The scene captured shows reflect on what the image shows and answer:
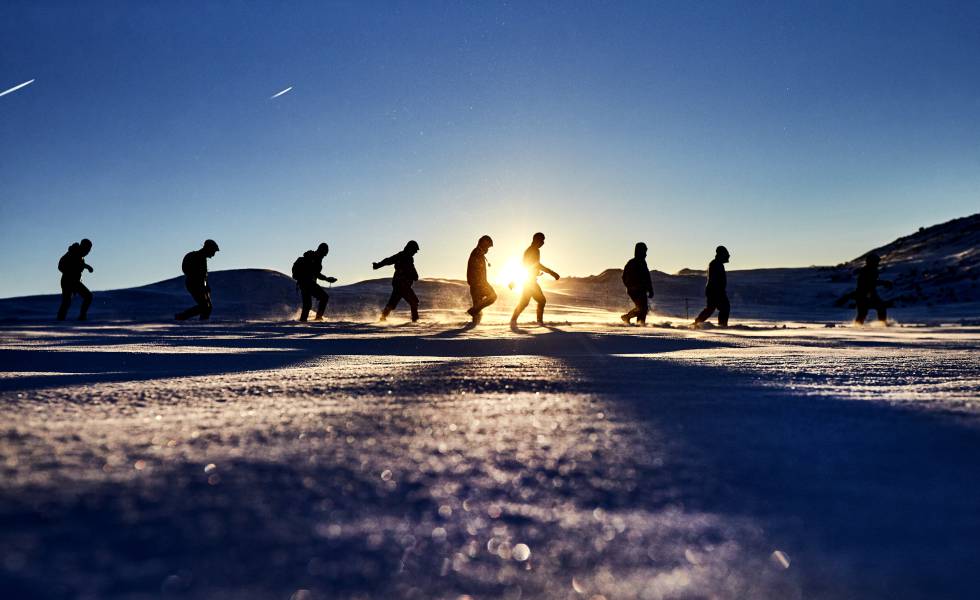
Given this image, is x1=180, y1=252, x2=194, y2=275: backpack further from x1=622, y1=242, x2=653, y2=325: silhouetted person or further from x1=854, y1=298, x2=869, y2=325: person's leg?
x1=854, y1=298, x2=869, y2=325: person's leg

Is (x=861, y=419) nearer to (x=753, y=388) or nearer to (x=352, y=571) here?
(x=753, y=388)

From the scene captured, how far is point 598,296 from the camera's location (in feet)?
119

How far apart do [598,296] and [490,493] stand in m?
35.4

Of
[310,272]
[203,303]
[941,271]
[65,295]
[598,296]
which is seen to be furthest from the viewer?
[598,296]

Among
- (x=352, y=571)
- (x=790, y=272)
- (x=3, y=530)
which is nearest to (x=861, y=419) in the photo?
(x=352, y=571)

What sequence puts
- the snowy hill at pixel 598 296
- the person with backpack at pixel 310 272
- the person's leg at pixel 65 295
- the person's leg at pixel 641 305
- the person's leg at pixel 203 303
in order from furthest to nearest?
the snowy hill at pixel 598 296 < the person with backpack at pixel 310 272 < the person's leg at pixel 65 295 < the person's leg at pixel 203 303 < the person's leg at pixel 641 305

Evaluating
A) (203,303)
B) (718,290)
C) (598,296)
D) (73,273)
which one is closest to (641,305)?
(718,290)

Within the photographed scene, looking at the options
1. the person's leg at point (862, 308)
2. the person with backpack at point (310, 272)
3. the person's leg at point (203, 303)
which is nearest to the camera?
the person's leg at point (203, 303)

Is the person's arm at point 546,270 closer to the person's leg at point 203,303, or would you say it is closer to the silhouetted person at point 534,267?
the silhouetted person at point 534,267

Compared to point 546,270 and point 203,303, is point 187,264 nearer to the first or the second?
point 203,303

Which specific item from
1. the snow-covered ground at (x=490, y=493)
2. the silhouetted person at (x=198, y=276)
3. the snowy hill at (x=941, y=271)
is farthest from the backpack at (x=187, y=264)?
the snowy hill at (x=941, y=271)

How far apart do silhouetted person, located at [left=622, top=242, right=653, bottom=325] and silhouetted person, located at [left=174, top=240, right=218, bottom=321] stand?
813 cm

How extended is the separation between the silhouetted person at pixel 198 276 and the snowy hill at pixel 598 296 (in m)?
3.45

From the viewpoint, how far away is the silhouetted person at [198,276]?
14219 millimetres
